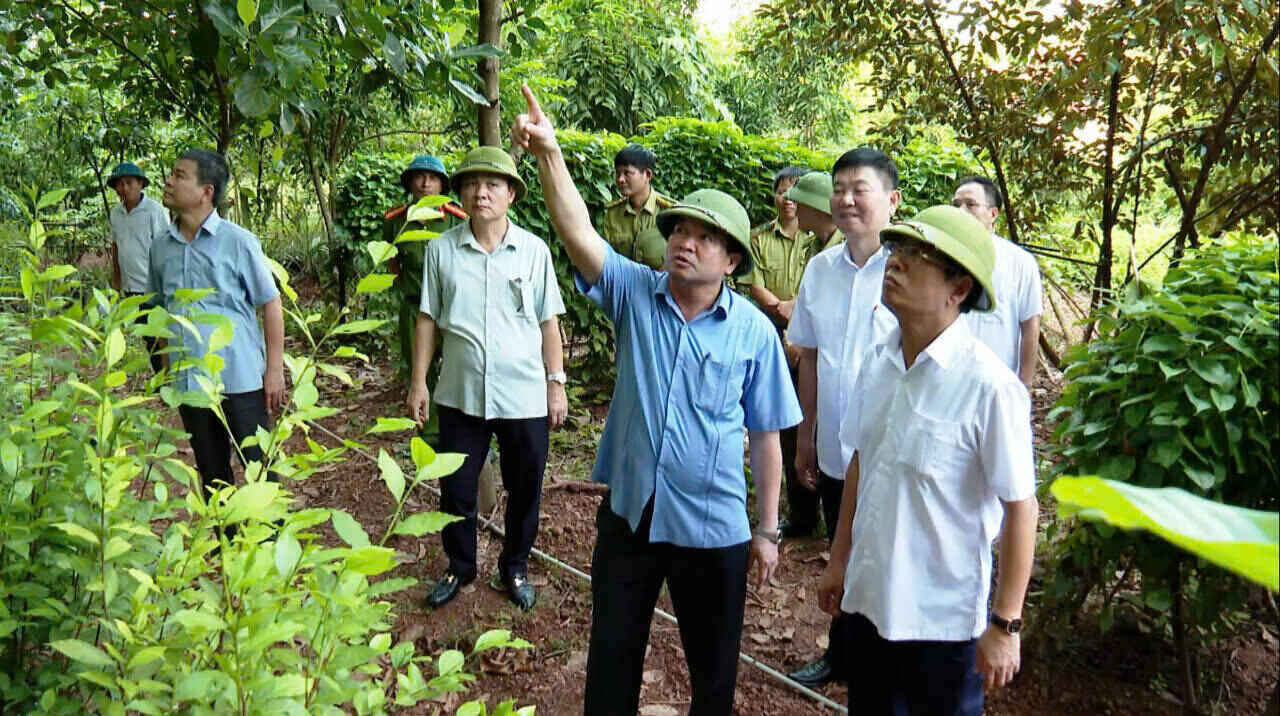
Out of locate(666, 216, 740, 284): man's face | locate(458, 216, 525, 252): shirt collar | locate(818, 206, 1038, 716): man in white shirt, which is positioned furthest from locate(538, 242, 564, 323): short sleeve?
locate(818, 206, 1038, 716): man in white shirt

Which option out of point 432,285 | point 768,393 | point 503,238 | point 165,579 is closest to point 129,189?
point 432,285

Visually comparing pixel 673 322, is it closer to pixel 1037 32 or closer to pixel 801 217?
pixel 801 217

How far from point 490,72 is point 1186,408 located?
3043mm

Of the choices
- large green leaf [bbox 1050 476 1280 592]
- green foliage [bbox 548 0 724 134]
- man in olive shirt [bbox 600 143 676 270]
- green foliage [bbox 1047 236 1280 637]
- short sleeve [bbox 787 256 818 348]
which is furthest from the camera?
green foliage [bbox 548 0 724 134]

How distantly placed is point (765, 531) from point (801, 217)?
213cm

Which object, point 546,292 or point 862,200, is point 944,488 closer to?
point 862,200

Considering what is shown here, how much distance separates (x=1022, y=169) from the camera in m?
4.79

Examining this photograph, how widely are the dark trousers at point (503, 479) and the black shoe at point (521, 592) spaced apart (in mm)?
Result: 31

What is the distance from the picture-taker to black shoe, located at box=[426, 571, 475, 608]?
3631 mm

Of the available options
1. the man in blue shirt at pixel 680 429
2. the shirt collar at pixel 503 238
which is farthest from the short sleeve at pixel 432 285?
the man in blue shirt at pixel 680 429

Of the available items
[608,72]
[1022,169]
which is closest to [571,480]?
[1022,169]

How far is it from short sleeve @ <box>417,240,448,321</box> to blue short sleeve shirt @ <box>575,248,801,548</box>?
1370 mm

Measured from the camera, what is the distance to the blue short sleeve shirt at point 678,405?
229cm

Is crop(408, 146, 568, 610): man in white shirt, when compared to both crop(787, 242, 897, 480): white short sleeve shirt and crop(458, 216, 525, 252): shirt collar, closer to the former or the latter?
crop(458, 216, 525, 252): shirt collar
